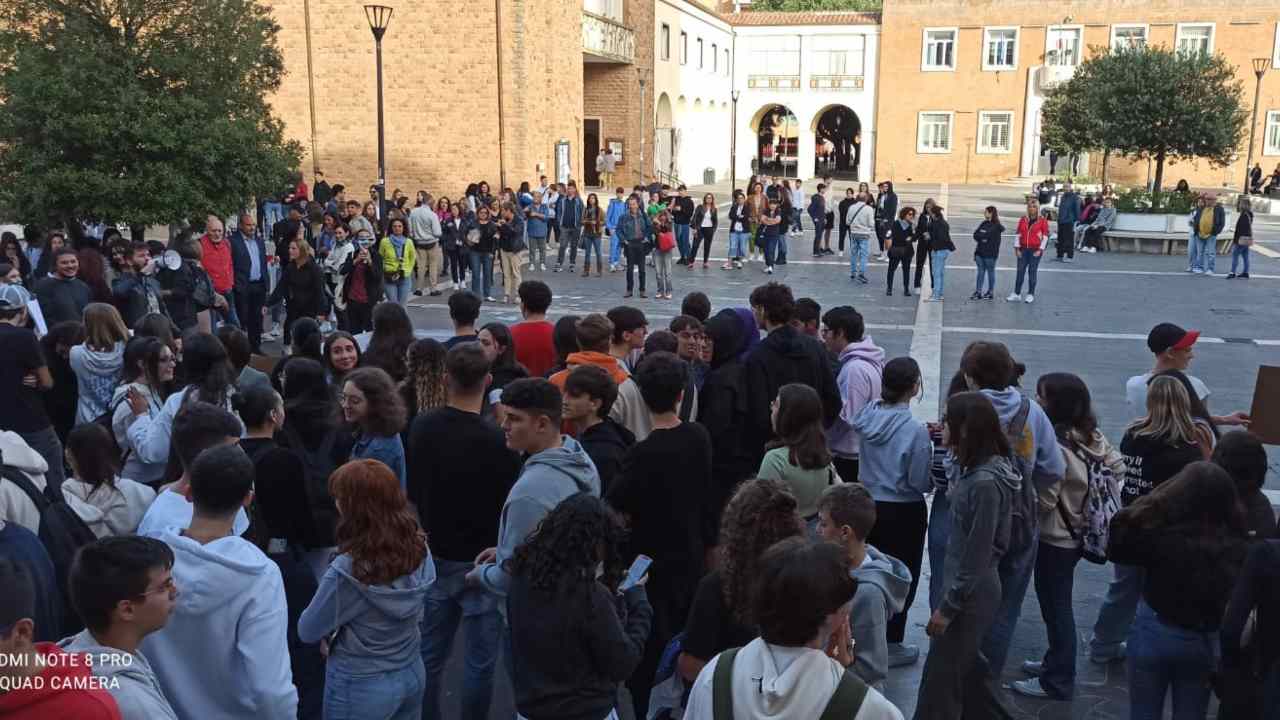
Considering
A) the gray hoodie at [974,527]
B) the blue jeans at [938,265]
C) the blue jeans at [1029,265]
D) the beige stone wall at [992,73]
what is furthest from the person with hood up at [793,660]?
the beige stone wall at [992,73]

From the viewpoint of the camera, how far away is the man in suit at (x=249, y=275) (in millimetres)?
12578

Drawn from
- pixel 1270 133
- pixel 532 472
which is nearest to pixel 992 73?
pixel 1270 133

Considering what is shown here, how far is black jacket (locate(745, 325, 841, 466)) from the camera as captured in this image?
5.96 m

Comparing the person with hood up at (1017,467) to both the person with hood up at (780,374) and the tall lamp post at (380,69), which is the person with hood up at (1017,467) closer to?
the person with hood up at (780,374)

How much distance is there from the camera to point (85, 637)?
2.82m

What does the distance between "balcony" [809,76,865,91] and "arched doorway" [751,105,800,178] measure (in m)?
2.56

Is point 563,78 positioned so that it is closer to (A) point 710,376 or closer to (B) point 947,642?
(A) point 710,376

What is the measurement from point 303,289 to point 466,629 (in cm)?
775

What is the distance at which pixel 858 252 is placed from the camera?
1944 cm

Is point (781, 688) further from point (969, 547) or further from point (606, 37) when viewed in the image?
point (606, 37)

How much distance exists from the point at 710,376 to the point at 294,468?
2.51 m

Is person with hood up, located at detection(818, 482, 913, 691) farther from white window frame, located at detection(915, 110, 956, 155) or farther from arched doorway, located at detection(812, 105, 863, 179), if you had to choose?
arched doorway, located at detection(812, 105, 863, 179)

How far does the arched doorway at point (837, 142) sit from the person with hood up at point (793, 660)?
5561 centimetres

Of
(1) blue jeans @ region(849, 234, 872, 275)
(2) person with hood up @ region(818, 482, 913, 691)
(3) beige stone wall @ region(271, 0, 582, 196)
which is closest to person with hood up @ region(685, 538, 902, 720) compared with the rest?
(2) person with hood up @ region(818, 482, 913, 691)
